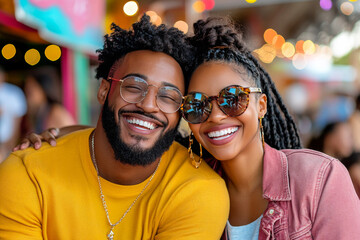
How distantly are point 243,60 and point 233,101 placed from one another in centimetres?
33

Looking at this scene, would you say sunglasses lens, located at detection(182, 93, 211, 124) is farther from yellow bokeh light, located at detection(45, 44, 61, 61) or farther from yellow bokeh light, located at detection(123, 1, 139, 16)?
yellow bokeh light, located at detection(123, 1, 139, 16)

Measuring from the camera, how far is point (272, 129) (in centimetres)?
294

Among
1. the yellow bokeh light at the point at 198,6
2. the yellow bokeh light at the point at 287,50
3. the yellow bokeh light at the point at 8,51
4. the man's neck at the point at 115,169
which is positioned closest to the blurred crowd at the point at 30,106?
the yellow bokeh light at the point at 8,51

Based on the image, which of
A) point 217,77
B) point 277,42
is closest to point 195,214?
point 217,77

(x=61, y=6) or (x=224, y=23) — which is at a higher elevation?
(x=61, y=6)

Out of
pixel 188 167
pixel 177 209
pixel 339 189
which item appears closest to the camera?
pixel 339 189

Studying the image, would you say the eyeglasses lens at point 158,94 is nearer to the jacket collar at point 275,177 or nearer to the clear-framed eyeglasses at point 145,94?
the clear-framed eyeglasses at point 145,94

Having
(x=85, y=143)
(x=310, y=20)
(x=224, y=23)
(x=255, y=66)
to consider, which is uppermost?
(x=310, y=20)

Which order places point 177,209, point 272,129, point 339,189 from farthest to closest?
point 272,129 < point 177,209 < point 339,189

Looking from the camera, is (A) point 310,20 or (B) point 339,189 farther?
(A) point 310,20

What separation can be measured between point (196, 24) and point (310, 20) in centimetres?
1145

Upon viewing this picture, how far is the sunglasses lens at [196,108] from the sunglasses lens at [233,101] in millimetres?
94

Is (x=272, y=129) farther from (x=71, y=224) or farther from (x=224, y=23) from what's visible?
(x=71, y=224)

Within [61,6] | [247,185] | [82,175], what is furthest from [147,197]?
[61,6]
